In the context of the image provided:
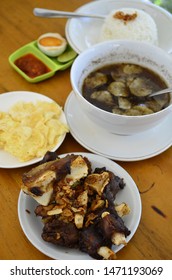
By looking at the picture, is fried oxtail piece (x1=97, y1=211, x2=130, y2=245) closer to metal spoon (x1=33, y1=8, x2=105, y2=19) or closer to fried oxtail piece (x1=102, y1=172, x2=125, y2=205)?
Result: fried oxtail piece (x1=102, y1=172, x2=125, y2=205)

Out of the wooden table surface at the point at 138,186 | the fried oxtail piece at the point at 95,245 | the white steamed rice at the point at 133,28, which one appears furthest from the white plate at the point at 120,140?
the white steamed rice at the point at 133,28

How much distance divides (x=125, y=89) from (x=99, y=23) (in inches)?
22.0

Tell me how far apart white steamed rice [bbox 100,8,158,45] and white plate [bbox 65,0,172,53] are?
3.2 inches

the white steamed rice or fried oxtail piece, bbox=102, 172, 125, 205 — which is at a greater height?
the white steamed rice

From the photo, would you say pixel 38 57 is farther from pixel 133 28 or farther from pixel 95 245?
pixel 95 245

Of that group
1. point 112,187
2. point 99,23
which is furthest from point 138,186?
point 99,23

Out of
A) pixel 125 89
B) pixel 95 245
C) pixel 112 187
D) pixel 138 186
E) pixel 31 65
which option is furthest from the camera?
pixel 31 65

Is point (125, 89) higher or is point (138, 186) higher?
point (125, 89)

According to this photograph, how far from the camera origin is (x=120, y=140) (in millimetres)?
1088

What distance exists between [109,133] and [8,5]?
0.94 metres

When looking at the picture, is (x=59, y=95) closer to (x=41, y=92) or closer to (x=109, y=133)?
(x=41, y=92)

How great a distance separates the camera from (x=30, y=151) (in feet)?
3.34

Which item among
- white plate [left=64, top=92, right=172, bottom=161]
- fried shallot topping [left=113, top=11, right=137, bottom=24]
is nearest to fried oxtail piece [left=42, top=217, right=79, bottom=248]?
white plate [left=64, top=92, right=172, bottom=161]

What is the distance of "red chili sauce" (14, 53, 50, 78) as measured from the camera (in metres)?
1.32
